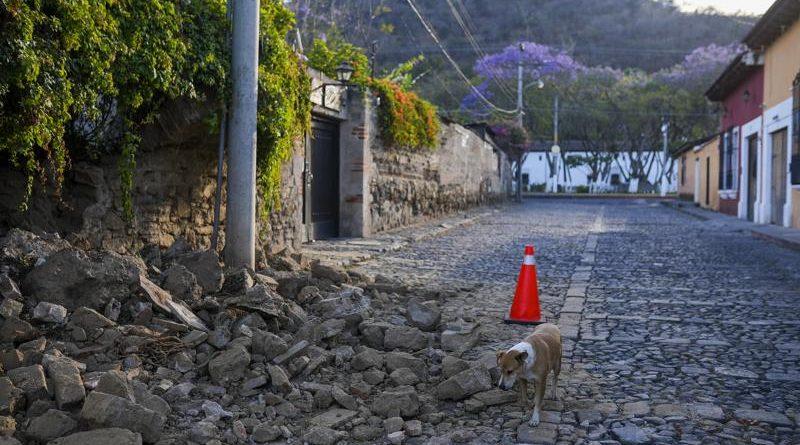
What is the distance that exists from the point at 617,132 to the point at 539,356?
46956 millimetres

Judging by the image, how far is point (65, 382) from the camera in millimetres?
3217

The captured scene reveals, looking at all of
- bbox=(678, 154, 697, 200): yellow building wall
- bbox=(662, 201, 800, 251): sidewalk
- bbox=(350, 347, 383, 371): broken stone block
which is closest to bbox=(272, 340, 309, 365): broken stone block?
bbox=(350, 347, 383, 371): broken stone block

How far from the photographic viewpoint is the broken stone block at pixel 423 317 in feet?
16.9

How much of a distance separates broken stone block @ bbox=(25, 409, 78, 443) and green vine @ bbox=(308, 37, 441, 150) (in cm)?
902

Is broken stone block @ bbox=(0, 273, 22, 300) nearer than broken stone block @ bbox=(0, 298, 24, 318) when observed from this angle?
No

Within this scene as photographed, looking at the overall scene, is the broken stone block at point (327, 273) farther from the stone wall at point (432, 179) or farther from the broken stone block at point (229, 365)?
the stone wall at point (432, 179)

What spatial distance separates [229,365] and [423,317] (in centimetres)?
177

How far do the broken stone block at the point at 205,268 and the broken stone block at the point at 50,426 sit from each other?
2.13 metres

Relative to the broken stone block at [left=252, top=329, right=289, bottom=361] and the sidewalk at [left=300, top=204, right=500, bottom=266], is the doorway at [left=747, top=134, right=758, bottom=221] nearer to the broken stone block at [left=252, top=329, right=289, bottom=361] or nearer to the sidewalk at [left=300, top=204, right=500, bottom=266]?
the sidewalk at [left=300, top=204, right=500, bottom=266]

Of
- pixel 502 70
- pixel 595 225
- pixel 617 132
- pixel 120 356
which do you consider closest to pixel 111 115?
pixel 120 356

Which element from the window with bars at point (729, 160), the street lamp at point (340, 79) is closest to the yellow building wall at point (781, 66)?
the window with bars at point (729, 160)

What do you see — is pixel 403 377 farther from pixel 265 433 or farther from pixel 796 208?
pixel 796 208

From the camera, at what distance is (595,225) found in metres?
17.9

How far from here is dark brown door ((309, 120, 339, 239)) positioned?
11.5m
